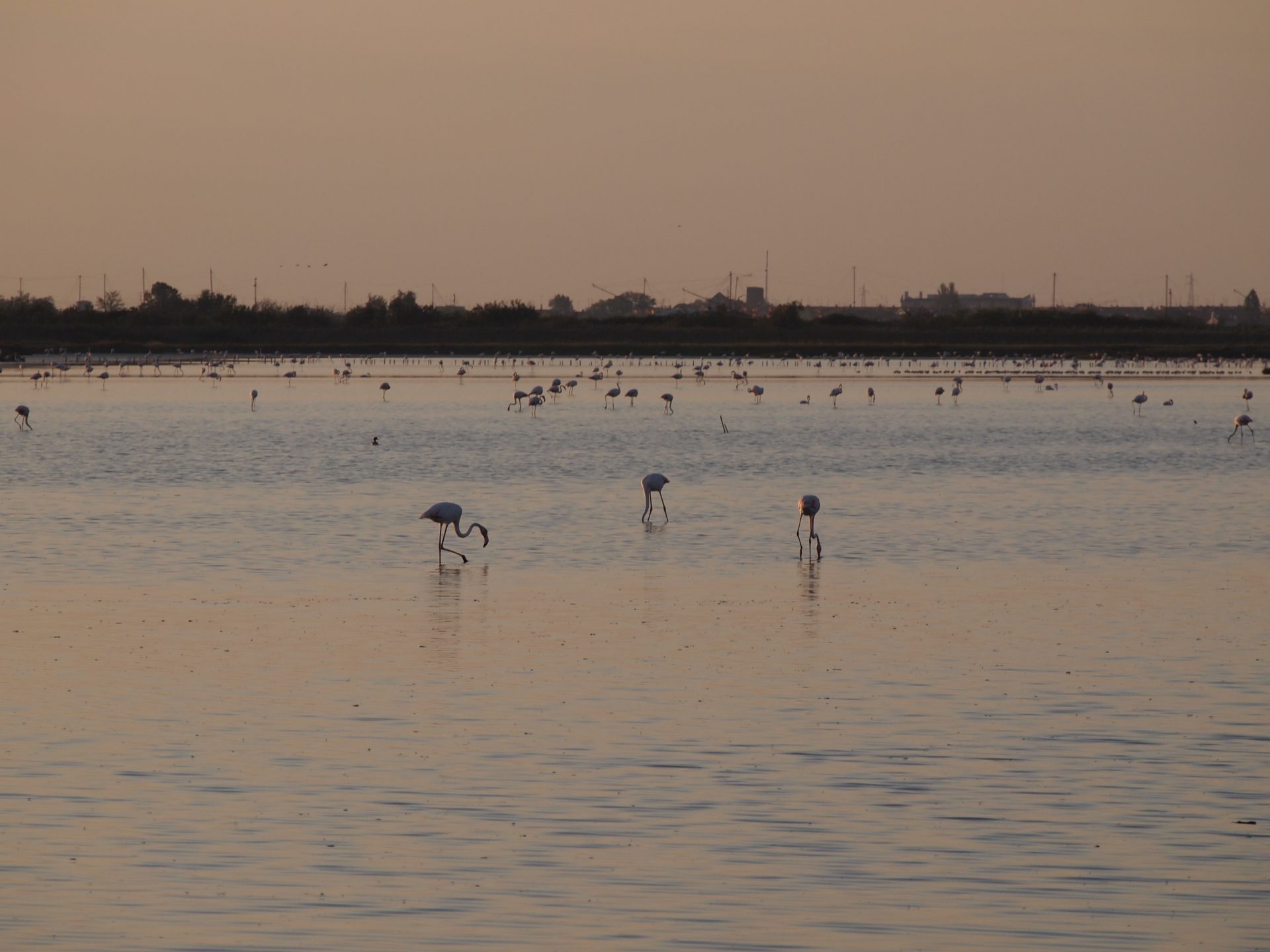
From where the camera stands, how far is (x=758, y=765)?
10672 millimetres

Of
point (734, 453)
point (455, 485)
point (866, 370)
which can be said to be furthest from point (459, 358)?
point (455, 485)

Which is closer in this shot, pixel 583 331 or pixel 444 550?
pixel 444 550

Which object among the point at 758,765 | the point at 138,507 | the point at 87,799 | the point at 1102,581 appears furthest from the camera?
the point at 138,507

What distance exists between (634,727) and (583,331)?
143432mm

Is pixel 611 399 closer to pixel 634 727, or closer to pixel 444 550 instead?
pixel 444 550

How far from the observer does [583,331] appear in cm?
15438

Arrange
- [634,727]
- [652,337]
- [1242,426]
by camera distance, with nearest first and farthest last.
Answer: [634,727] < [1242,426] < [652,337]

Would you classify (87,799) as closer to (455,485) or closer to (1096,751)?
(1096,751)

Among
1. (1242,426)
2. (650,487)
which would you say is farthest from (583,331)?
(650,487)

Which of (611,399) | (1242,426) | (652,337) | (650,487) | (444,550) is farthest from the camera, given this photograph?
(652,337)

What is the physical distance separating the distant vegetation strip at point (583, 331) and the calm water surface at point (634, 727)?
4635 inches

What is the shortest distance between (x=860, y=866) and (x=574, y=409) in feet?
187

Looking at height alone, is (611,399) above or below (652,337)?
below

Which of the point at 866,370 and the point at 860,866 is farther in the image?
the point at 866,370
